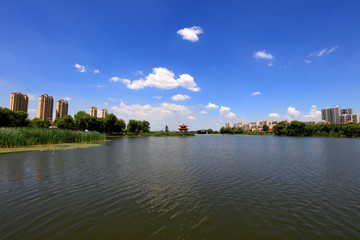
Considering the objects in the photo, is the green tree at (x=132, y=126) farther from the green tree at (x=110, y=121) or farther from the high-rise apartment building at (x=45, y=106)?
the high-rise apartment building at (x=45, y=106)

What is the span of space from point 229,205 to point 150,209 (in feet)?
12.8

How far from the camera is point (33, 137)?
30.7 metres

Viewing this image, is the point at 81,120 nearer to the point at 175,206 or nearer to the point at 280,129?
the point at 175,206

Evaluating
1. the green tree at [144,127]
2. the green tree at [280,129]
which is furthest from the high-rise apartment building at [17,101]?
the green tree at [280,129]

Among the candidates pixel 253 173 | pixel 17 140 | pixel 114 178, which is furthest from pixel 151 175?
pixel 17 140

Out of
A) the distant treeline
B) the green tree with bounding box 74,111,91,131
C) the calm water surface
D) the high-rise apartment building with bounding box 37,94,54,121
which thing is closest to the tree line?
the green tree with bounding box 74,111,91,131

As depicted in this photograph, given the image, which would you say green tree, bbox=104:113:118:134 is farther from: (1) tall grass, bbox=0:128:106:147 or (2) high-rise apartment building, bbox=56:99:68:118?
(2) high-rise apartment building, bbox=56:99:68:118

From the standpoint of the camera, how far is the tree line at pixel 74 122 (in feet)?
196

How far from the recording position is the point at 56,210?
24.0ft

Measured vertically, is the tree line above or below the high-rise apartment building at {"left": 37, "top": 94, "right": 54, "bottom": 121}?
below

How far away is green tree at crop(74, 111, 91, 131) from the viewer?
84.5 meters

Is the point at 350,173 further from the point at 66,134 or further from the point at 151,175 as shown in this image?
the point at 66,134

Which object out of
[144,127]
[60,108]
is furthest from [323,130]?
[60,108]

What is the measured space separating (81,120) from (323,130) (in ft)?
491
